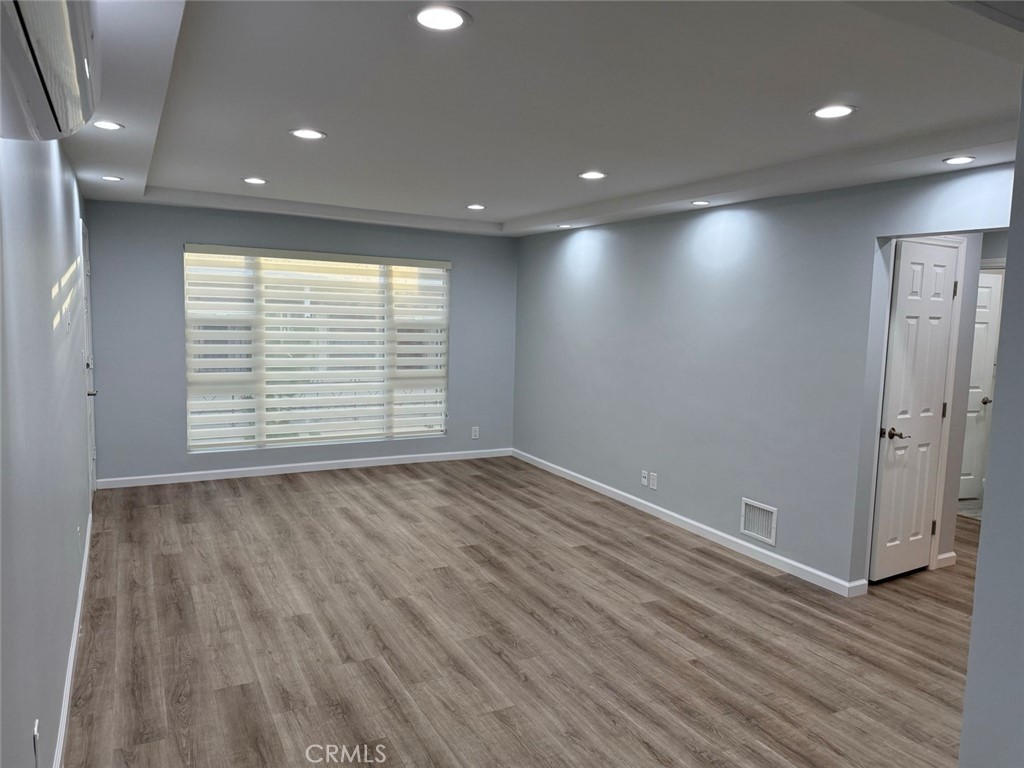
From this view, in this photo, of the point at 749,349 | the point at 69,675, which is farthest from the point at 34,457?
the point at 749,349

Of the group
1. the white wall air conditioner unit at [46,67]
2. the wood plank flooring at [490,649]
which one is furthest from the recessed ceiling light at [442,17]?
the wood plank flooring at [490,649]

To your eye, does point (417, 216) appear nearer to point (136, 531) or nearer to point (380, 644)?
point (136, 531)

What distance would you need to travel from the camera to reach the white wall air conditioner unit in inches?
28.1

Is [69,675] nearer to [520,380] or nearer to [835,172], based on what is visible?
[835,172]

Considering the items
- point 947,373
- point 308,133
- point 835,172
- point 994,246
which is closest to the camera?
point 308,133

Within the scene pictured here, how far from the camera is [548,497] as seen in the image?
5637 mm

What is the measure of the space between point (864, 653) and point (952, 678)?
1.13ft

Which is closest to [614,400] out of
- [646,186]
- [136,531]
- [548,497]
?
[548,497]

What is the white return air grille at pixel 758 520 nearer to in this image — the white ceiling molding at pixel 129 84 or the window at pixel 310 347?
the window at pixel 310 347

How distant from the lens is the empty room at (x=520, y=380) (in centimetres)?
191

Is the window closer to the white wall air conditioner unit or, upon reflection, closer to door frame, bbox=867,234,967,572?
door frame, bbox=867,234,967,572

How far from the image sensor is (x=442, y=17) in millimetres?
1913

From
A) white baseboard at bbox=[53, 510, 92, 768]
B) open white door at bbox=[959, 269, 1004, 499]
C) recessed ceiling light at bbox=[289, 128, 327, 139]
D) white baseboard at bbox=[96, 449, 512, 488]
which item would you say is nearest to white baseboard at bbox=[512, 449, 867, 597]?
white baseboard at bbox=[96, 449, 512, 488]

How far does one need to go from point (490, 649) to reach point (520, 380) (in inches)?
164
